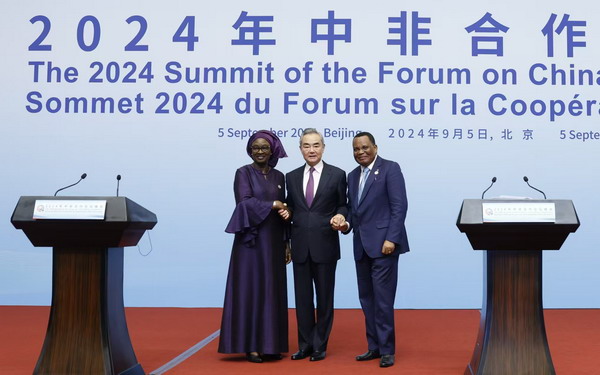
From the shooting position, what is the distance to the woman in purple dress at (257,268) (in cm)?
351

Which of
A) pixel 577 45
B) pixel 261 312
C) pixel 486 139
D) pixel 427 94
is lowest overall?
pixel 261 312

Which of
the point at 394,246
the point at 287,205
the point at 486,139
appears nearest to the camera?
the point at 394,246

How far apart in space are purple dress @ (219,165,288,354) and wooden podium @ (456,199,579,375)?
3.77ft

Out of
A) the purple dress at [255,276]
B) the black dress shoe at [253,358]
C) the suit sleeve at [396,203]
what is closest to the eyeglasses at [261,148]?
the purple dress at [255,276]

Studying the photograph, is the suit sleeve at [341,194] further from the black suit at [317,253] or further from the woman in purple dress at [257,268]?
the woman in purple dress at [257,268]

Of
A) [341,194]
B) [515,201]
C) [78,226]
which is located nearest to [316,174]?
[341,194]

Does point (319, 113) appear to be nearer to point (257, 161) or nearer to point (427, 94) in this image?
point (427, 94)

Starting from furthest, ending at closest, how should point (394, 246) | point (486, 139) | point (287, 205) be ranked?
point (486, 139) → point (287, 205) → point (394, 246)

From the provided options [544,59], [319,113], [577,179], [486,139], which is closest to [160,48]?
[319,113]

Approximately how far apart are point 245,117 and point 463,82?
189 centimetres

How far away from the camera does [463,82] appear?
5590mm

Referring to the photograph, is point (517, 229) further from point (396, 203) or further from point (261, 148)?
point (261, 148)

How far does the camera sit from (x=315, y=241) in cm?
355

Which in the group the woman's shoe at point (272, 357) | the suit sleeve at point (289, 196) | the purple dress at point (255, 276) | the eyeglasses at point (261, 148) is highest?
the eyeglasses at point (261, 148)
